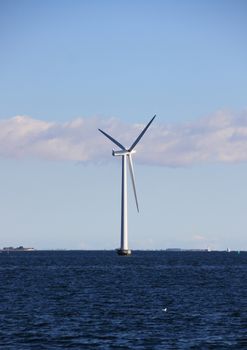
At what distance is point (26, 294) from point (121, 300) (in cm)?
1603

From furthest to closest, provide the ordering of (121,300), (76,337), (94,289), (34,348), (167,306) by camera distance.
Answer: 1. (94,289)
2. (121,300)
3. (167,306)
4. (76,337)
5. (34,348)

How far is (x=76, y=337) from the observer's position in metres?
74.7

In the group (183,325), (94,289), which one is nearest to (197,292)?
(94,289)

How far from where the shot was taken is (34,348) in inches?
2702

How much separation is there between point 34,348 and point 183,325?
1924cm

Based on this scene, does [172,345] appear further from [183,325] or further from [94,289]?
[94,289]

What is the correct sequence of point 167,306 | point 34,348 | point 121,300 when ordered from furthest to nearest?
point 121,300 → point 167,306 → point 34,348

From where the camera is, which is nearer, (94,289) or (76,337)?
(76,337)

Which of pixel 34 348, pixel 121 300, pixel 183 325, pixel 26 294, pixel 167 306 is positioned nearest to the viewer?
pixel 34 348

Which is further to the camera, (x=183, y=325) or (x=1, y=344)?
(x=183, y=325)

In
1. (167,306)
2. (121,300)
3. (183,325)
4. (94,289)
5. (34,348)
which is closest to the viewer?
(34,348)

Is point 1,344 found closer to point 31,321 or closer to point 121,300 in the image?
point 31,321

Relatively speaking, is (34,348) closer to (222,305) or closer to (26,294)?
(222,305)

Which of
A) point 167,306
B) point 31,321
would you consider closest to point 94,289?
point 167,306
